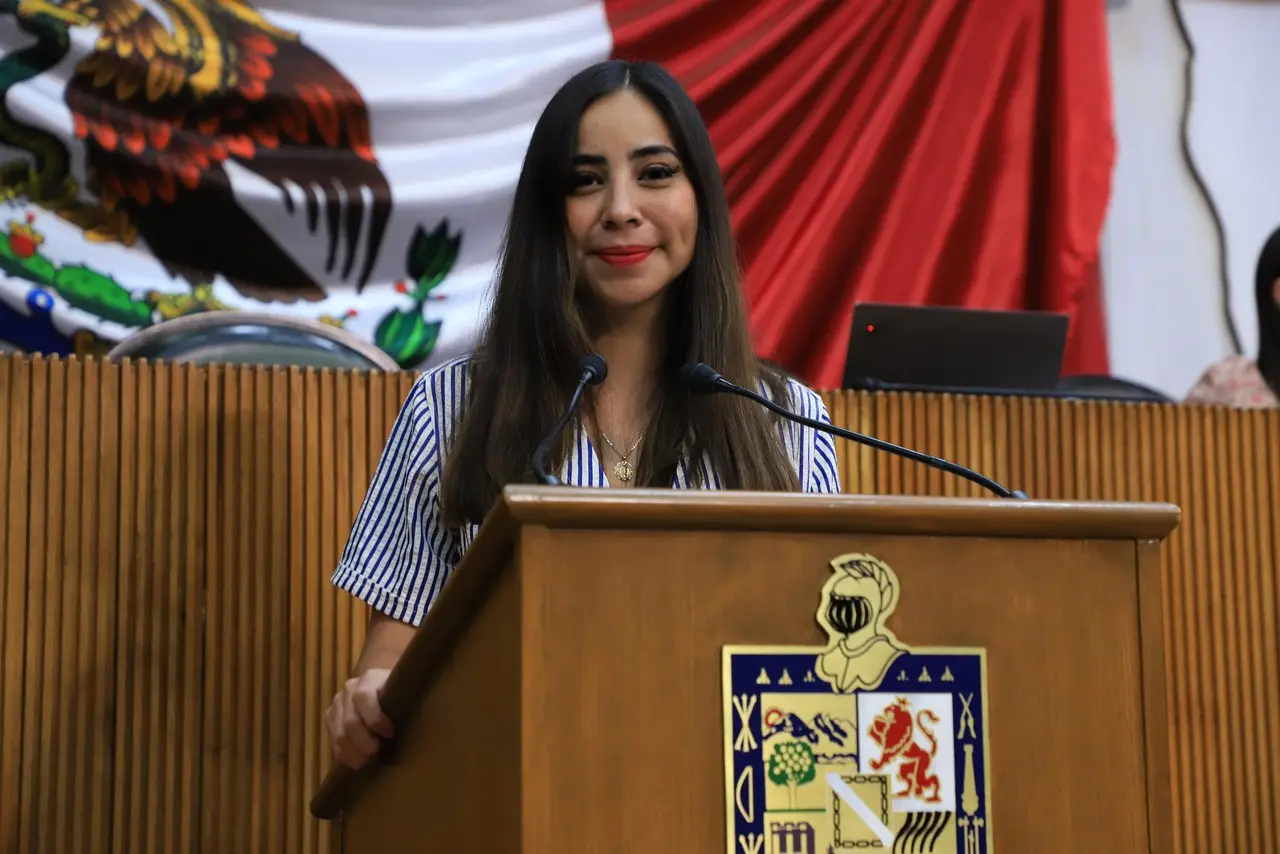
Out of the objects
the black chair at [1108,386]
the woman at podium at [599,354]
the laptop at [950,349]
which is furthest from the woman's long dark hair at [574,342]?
the black chair at [1108,386]

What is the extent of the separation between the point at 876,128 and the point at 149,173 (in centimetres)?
161

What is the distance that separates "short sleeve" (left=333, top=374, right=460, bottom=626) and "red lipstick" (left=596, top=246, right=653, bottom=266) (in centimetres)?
27

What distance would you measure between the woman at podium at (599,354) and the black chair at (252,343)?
894mm

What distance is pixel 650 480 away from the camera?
1.63 meters

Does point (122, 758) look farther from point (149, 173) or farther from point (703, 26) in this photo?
point (703, 26)

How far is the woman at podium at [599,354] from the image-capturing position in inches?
64.0

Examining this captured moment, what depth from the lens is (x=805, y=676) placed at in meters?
0.97

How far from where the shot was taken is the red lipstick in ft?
5.40

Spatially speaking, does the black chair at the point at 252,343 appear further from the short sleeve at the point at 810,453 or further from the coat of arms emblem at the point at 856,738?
the coat of arms emblem at the point at 856,738

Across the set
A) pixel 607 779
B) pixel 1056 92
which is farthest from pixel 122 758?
pixel 1056 92

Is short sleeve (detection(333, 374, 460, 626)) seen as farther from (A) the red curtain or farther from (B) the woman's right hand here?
(A) the red curtain

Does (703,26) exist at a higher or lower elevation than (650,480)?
higher

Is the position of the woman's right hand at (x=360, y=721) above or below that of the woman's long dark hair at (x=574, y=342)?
below

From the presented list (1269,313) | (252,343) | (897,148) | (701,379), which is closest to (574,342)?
(701,379)
